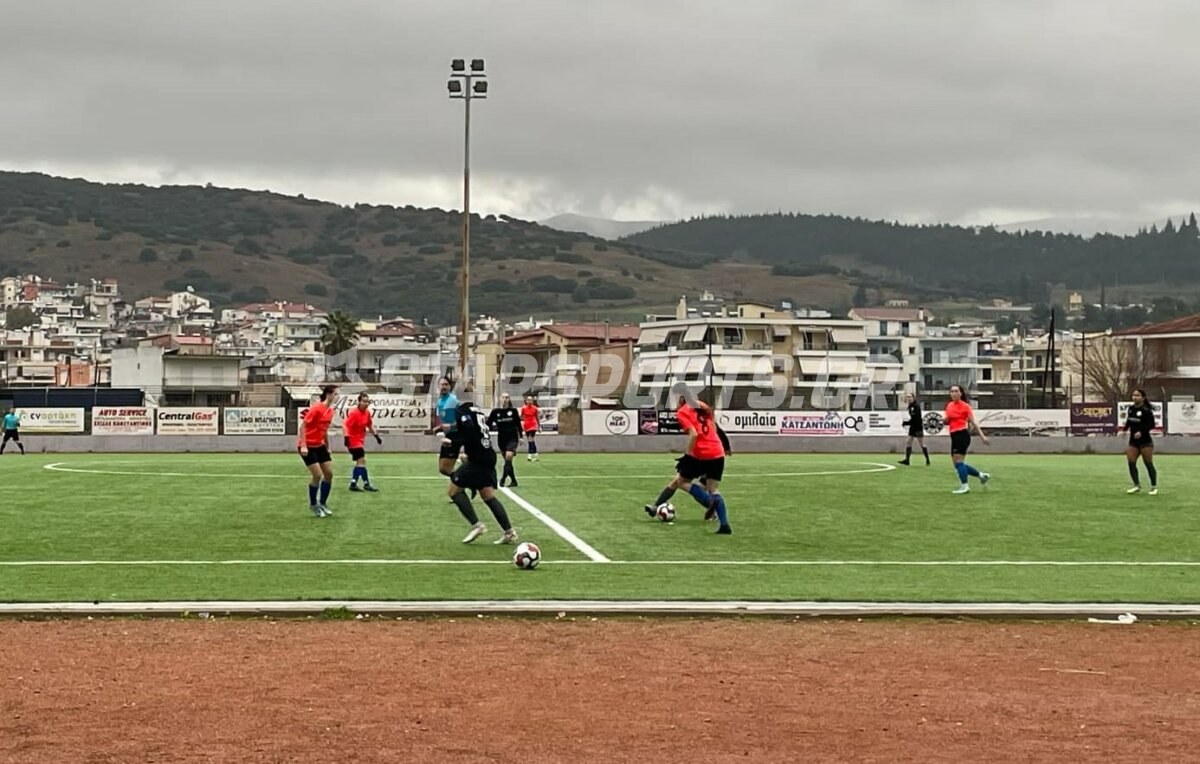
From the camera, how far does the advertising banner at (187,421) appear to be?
5950 centimetres

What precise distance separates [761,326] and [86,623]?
102717mm

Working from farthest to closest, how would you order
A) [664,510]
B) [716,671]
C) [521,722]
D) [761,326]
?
[761,326] < [664,510] < [716,671] < [521,722]

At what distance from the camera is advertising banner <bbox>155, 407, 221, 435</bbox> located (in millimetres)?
59500

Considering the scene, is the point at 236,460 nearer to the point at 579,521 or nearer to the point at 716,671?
the point at 579,521

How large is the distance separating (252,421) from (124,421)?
5.03 meters

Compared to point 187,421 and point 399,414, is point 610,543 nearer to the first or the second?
point 399,414

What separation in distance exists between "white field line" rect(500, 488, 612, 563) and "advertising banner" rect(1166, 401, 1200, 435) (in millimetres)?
43024

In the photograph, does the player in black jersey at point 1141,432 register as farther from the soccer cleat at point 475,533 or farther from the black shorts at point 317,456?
the black shorts at point 317,456

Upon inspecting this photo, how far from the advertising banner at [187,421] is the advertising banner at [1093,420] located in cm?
3507

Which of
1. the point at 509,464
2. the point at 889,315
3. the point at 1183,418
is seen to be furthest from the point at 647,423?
the point at 889,315

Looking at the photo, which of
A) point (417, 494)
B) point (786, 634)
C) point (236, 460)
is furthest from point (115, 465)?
point (786, 634)

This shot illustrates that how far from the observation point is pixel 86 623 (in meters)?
12.1

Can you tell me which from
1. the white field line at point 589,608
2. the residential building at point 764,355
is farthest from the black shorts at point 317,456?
the residential building at point 764,355

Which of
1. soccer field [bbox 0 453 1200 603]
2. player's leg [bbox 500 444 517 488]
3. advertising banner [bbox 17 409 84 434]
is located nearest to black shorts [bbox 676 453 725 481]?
soccer field [bbox 0 453 1200 603]
